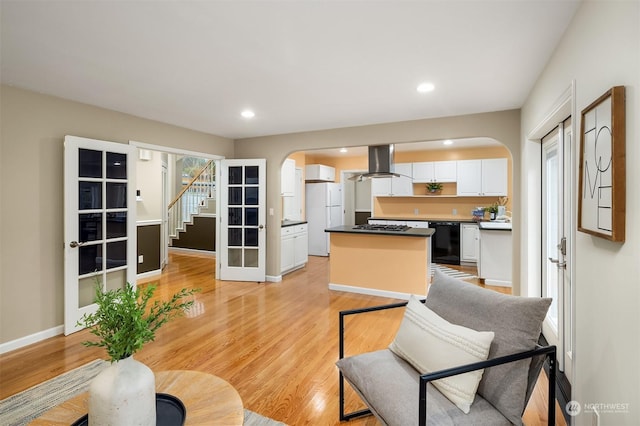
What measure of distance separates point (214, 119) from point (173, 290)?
8.48ft

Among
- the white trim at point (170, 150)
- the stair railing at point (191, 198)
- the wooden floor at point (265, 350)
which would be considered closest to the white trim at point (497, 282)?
the wooden floor at point (265, 350)

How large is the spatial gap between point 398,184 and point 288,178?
2599 millimetres

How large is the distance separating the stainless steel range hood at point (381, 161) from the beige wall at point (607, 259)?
2752mm

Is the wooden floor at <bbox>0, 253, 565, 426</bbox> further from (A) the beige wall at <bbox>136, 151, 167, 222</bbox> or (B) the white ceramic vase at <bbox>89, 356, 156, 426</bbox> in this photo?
(A) the beige wall at <bbox>136, 151, 167, 222</bbox>

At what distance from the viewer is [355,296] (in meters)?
4.61

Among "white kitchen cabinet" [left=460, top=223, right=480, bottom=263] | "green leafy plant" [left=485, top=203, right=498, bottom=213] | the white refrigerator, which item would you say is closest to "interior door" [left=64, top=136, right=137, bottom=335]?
the white refrigerator

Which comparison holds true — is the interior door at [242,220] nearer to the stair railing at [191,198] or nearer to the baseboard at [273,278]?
the baseboard at [273,278]

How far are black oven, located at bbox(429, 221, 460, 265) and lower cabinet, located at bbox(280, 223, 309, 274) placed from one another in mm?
2631

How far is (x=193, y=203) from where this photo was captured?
8.16 metres

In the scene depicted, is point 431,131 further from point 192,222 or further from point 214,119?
point 192,222

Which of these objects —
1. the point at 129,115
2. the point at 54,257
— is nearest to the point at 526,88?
the point at 129,115

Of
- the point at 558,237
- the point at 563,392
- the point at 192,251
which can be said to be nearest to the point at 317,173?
the point at 192,251

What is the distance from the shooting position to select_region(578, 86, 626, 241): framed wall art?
4.22ft

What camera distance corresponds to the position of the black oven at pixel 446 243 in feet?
21.8
